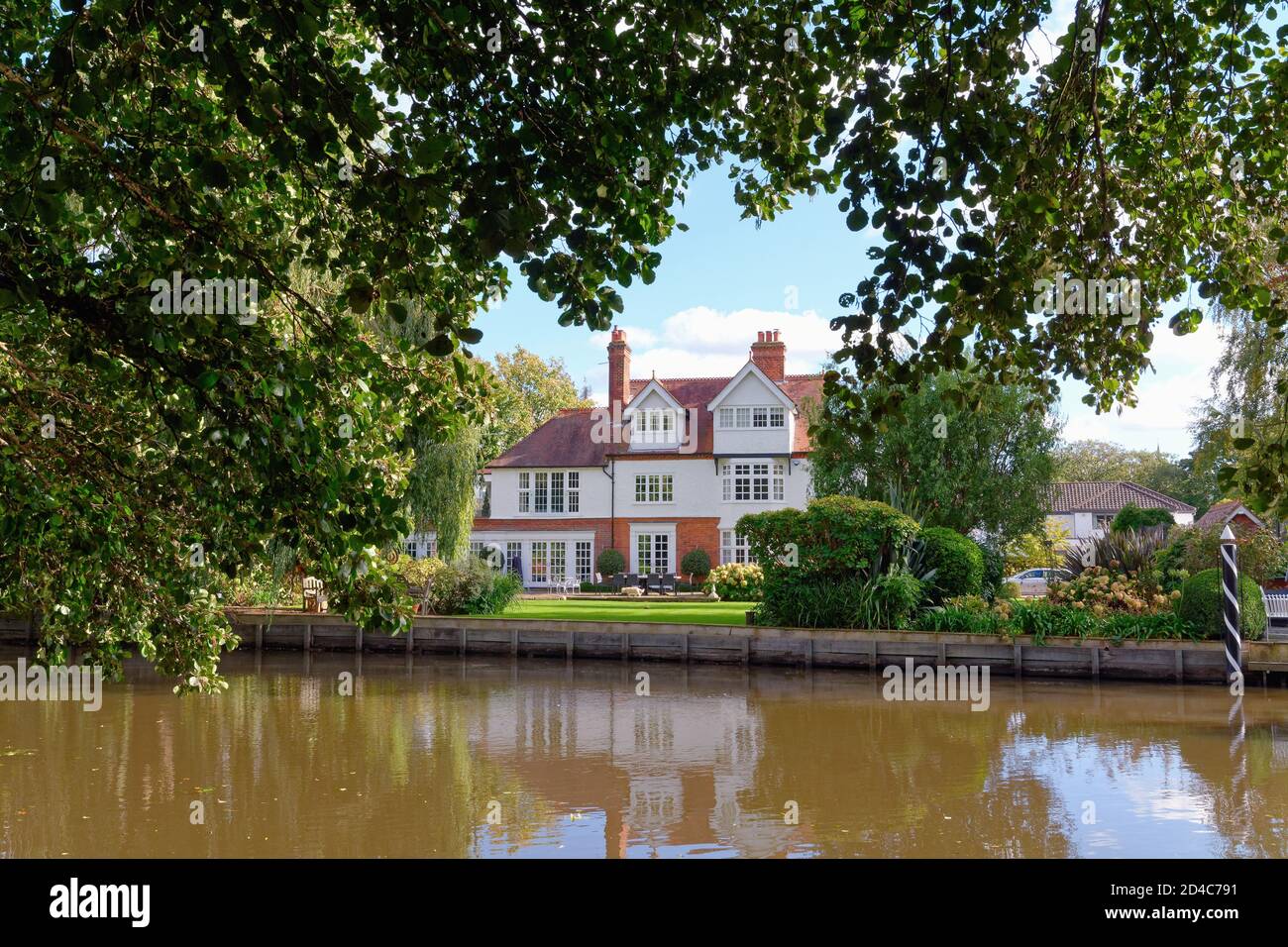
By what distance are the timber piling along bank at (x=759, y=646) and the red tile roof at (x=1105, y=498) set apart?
42.7 m

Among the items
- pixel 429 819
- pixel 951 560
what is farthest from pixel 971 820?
pixel 951 560

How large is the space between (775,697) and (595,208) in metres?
15.8

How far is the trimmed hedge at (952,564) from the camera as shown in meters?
23.3

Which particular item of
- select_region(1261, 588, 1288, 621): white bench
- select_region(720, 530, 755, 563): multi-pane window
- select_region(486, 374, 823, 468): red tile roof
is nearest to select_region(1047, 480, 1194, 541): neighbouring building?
select_region(486, 374, 823, 468): red tile roof

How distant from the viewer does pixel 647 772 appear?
12977 millimetres

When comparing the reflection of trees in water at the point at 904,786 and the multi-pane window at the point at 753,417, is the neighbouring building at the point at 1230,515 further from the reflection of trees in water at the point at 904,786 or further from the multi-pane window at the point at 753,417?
the reflection of trees in water at the point at 904,786

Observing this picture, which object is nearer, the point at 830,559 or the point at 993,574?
the point at 830,559

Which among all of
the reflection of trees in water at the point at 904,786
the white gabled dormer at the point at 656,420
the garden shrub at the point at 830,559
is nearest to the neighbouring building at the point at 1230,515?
the garden shrub at the point at 830,559

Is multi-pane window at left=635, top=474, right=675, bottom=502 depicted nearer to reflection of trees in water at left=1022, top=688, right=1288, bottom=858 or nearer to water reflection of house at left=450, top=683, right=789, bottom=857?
water reflection of house at left=450, top=683, right=789, bottom=857

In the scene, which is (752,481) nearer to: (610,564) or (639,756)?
(610,564)

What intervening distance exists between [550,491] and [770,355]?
35.3ft

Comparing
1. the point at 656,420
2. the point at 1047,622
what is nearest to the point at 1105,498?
the point at 656,420

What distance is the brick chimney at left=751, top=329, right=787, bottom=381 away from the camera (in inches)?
1665

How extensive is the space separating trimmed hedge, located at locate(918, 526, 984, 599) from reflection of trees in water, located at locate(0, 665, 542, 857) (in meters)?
10.7
